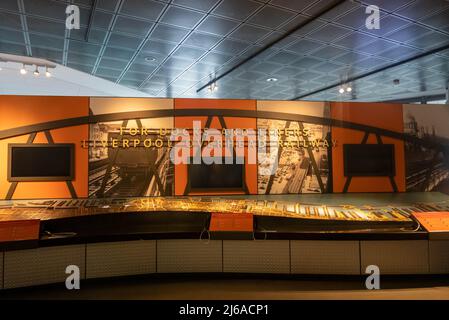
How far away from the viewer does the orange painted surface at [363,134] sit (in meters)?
4.77

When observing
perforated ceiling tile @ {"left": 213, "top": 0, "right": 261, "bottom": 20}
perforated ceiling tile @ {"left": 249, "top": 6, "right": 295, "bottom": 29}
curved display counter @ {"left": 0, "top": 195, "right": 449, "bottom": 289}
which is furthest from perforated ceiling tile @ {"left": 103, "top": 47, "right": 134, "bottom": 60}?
curved display counter @ {"left": 0, "top": 195, "right": 449, "bottom": 289}

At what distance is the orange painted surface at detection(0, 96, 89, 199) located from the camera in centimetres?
404

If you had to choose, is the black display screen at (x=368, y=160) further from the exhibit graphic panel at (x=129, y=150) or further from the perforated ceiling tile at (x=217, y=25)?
the exhibit graphic panel at (x=129, y=150)

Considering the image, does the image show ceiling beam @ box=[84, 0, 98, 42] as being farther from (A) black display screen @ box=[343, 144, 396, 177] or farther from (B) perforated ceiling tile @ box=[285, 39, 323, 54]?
(A) black display screen @ box=[343, 144, 396, 177]

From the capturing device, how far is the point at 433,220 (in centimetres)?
239

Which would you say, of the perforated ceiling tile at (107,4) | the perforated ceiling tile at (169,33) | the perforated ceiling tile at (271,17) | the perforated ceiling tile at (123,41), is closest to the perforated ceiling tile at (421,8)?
the perforated ceiling tile at (271,17)

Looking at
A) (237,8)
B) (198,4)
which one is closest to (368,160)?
(237,8)

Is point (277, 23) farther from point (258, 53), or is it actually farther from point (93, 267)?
point (93, 267)

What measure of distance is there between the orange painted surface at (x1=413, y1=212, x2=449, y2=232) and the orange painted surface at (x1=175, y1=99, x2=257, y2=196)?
Answer: 253cm

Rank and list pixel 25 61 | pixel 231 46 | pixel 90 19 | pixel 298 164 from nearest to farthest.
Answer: pixel 90 19
pixel 298 164
pixel 231 46
pixel 25 61

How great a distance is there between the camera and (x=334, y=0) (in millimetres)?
3412

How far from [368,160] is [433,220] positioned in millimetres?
2580

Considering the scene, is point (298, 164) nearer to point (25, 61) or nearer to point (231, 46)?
point (231, 46)

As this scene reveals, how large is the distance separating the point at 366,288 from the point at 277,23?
12.0ft
